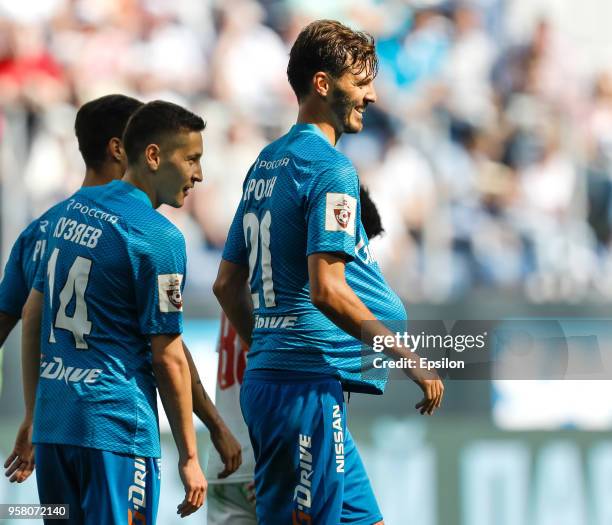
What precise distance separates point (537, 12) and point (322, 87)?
25.8 feet

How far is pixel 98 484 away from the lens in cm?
374

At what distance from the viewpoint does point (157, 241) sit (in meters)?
3.78

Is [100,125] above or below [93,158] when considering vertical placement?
above

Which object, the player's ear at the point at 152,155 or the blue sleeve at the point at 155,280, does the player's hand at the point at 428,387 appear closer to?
the blue sleeve at the point at 155,280

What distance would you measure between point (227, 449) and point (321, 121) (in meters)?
1.13

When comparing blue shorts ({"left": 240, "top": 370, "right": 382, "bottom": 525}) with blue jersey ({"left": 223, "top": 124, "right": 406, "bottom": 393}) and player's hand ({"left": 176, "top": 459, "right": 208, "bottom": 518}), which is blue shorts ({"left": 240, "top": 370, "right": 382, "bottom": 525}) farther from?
player's hand ({"left": 176, "top": 459, "right": 208, "bottom": 518})

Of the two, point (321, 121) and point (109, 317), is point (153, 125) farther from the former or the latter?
point (109, 317)

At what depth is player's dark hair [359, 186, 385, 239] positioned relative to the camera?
185 inches

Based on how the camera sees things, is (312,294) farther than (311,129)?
No

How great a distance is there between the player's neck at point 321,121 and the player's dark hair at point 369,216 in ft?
2.24

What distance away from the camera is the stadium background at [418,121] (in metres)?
9.73

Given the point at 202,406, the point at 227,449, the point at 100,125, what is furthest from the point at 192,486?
the point at 100,125

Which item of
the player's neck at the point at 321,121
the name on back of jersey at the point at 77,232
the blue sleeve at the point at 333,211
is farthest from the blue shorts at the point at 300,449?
the player's neck at the point at 321,121

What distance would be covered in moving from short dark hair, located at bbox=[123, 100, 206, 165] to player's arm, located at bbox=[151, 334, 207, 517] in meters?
0.65
